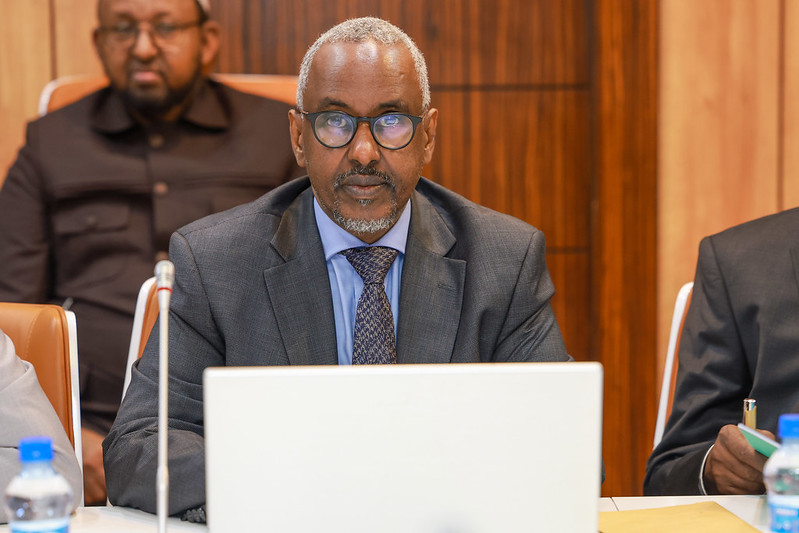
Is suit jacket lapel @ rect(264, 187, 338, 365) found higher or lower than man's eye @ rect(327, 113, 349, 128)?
lower

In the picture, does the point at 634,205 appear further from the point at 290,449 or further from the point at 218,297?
the point at 290,449

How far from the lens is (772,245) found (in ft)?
5.75

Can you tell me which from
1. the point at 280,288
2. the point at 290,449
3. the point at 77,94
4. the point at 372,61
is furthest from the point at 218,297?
the point at 77,94

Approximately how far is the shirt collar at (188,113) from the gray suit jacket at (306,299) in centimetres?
108

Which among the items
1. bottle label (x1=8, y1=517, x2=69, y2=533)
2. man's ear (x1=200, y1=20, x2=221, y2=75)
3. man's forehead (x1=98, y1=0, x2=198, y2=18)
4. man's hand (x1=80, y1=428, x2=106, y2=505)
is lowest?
man's hand (x1=80, y1=428, x2=106, y2=505)

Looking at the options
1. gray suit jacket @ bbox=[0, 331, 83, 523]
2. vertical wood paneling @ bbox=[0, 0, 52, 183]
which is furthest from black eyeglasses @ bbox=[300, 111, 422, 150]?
vertical wood paneling @ bbox=[0, 0, 52, 183]

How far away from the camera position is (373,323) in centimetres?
161

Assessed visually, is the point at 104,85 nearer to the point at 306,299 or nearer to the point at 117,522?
the point at 306,299

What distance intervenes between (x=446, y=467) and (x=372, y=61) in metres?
0.88

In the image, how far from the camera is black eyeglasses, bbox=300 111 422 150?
1.58 m

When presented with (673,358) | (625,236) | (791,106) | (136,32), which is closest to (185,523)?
(673,358)

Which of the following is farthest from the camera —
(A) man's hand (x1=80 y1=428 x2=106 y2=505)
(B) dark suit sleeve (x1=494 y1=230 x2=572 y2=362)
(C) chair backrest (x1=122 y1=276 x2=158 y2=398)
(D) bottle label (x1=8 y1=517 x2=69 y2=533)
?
(A) man's hand (x1=80 y1=428 x2=106 y2=505)

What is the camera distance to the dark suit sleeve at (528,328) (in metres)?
1.65

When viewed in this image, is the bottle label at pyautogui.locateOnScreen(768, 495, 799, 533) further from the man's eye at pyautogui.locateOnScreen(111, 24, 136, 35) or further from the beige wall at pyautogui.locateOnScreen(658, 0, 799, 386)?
the man's eye at pyautogui.locateOnScreen(111, 24, 136, 35)
